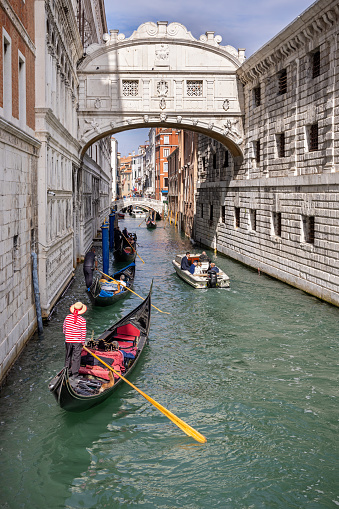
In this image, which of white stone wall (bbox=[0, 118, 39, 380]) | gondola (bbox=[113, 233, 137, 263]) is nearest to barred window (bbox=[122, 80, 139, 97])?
gondola (bbox=[113, 233, 137, 263])

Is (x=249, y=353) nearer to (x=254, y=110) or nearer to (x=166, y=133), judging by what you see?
(x=254, y=110)

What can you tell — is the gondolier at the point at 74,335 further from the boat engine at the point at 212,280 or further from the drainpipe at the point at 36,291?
the boat engine at the point at 212,280

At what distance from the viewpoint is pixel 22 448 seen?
20.4 feet

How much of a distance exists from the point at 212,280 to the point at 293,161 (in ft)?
14.2

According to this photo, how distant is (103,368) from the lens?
796cm

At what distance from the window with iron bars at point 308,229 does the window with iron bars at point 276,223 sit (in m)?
2.19

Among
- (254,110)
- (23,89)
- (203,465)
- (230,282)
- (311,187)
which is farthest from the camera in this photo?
(254,110)

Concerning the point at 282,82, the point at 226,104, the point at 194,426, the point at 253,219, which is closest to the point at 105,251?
the point at 253,219

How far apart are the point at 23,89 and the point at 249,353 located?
6418mm

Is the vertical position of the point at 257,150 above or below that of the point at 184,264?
above

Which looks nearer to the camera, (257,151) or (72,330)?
(72,330)

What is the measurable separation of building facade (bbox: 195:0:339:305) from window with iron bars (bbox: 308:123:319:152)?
0.09 ft

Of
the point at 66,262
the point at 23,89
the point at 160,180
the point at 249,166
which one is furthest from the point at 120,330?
the point at 160,180

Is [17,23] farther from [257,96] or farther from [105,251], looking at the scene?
[257,96]
